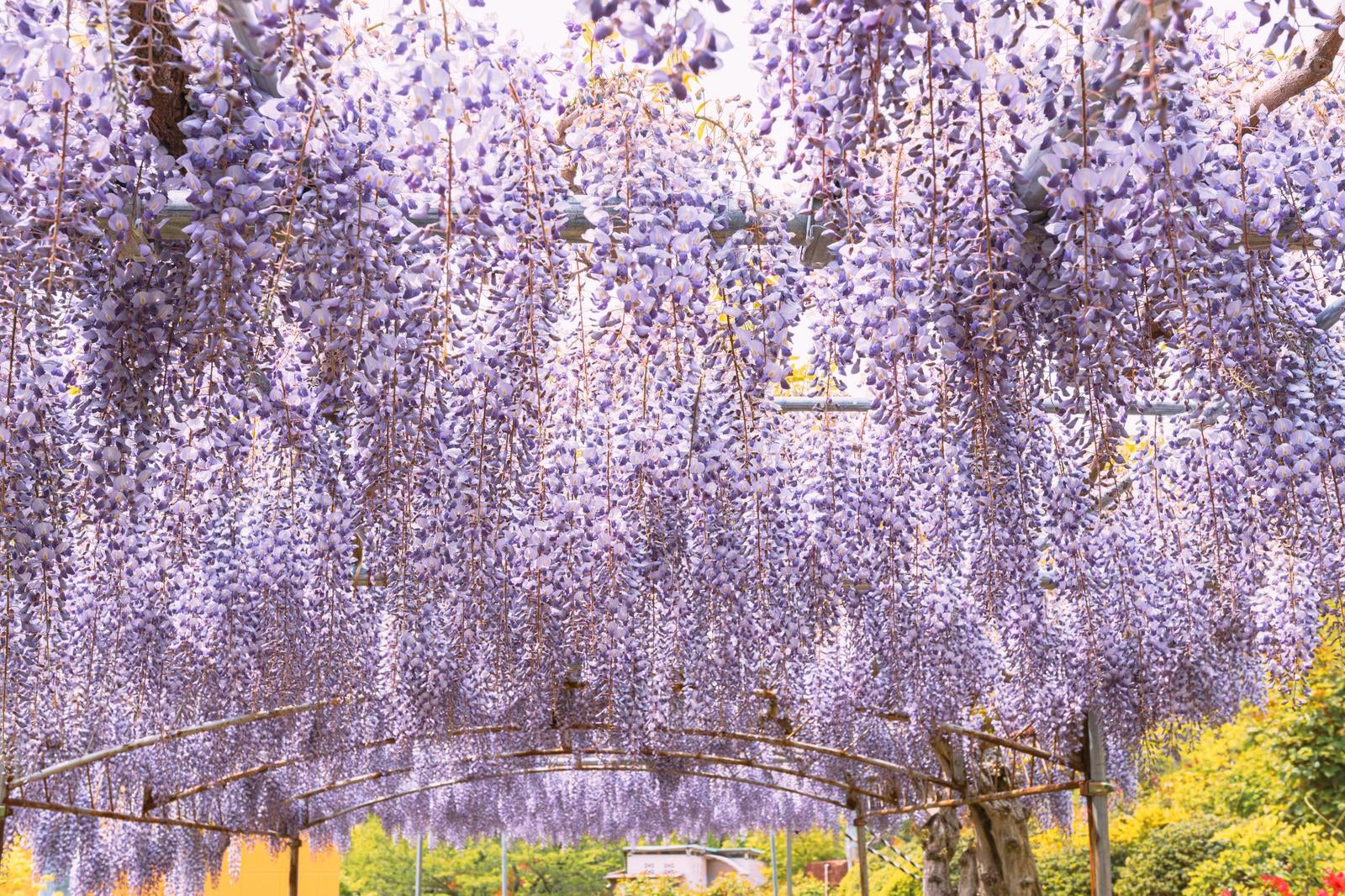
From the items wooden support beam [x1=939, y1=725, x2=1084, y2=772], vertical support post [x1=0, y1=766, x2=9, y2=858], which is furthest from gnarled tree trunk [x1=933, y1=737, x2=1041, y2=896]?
vertical support post [x1=0, y1=766, x2=9, y2=858]

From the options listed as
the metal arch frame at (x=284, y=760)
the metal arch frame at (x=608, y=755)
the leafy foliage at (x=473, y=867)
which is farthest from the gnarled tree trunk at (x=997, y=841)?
the leafy foliage at (x=473, y=867)

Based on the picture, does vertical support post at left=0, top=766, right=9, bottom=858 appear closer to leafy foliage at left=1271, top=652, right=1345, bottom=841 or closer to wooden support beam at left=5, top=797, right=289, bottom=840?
wooden support beam at left=5, top=797, right=289, bottom=840

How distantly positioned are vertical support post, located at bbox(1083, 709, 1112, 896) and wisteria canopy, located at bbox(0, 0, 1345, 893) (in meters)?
1.86

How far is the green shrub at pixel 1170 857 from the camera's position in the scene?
10.2m

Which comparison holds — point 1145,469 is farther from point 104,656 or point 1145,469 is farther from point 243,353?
point 104,656

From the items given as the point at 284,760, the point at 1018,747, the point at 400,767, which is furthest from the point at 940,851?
the point at 284,760

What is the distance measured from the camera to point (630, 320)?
3.56 meters

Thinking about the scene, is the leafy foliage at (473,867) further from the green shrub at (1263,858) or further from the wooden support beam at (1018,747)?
the wooden support beam at (1018,747)

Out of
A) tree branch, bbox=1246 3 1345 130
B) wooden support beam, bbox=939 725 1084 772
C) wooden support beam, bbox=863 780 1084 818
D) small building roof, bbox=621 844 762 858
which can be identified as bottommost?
small building roof, bbox=621 844 762 858

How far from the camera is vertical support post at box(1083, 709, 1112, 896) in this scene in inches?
292

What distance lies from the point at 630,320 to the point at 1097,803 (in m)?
5.50

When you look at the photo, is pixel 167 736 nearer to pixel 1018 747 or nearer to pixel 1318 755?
pixel 1018 747

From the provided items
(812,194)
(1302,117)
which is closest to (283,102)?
(812,194)

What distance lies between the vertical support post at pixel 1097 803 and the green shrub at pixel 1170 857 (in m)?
2.97
